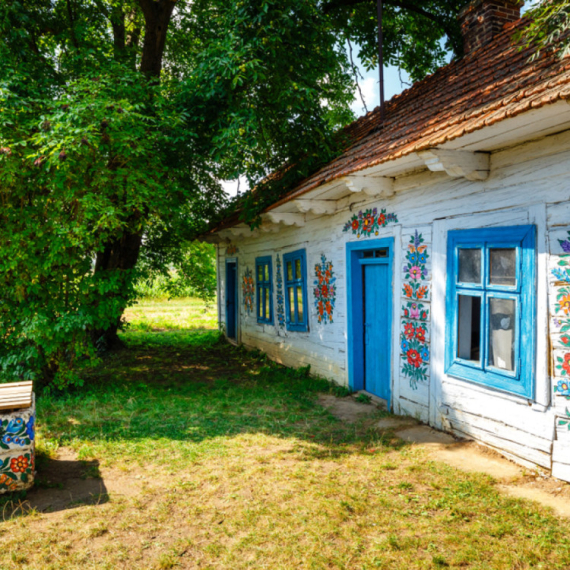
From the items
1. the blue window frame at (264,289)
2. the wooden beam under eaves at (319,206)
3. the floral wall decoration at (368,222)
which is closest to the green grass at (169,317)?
the blue window frame at (264,289)

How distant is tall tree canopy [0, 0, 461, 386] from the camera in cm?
652

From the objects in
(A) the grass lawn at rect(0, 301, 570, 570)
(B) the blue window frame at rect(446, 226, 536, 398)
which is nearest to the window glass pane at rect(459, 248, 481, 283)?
(B) the blue window frame at rect(446, 226, 536, 398)

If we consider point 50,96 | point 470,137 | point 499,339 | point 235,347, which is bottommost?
point 235,347

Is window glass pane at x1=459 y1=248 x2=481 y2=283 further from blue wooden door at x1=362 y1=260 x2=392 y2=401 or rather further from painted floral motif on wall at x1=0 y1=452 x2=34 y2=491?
painted floral motif on wall at x1=0 y1=452 x2=34 y2=491

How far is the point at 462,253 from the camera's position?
5.05 meters

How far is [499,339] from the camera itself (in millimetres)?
4598

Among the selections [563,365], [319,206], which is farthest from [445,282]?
[319,206]

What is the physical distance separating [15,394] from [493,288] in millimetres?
4659

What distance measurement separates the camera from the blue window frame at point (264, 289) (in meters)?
10.9

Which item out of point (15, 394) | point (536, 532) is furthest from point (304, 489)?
point (15, 394)

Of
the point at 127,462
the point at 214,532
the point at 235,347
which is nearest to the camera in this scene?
the point at 214,532

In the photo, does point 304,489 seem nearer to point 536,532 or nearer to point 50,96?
point 536,532

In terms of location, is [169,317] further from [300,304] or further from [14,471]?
[14,471]

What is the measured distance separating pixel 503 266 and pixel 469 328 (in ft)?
2.65
